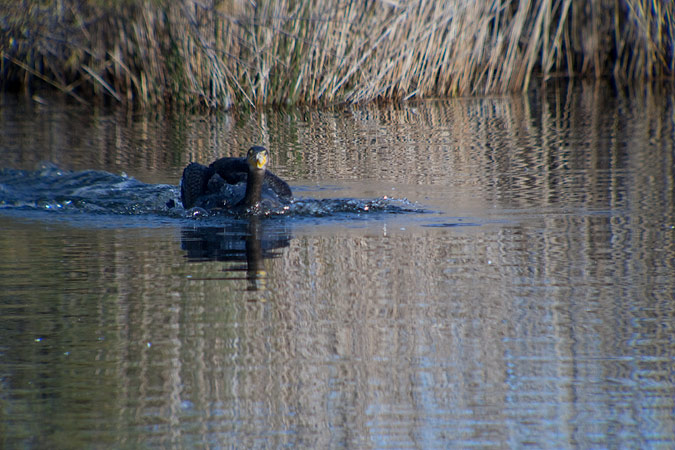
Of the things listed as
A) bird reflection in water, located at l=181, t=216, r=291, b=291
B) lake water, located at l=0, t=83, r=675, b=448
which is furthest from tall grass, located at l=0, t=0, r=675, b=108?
bird reflection in water, located at l=181, t=216, r=291, b=291

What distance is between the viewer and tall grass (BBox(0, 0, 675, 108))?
1217 centimetres

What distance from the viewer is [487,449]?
260 centimetres

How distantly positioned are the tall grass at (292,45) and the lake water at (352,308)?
4278mm

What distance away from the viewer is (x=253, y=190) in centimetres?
623

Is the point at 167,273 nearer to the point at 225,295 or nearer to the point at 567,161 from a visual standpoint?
the point at 225,295

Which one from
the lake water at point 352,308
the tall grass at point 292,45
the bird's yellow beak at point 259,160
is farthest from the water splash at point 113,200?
the tall grass at point 292,45

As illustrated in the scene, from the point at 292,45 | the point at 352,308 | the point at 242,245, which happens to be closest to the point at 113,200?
the point at 242,245

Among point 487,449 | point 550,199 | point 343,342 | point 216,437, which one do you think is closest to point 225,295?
point 343,342

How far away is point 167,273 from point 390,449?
7.12 ft

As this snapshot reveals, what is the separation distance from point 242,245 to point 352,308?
1559 millimetres

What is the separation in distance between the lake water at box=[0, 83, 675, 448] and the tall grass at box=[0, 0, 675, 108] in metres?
4.28

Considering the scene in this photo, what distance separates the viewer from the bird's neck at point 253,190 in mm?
6238

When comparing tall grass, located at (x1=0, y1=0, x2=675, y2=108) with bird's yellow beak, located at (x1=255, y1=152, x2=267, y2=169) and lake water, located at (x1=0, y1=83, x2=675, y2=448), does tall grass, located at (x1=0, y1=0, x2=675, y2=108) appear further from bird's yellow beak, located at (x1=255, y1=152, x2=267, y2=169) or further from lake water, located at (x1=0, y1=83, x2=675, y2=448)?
bird's yellow beak, located at (x1=255, y1=152, x2=267, y2=169)

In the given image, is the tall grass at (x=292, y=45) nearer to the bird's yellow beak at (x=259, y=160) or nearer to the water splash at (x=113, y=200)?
the water splash at (x=113, y=200)
